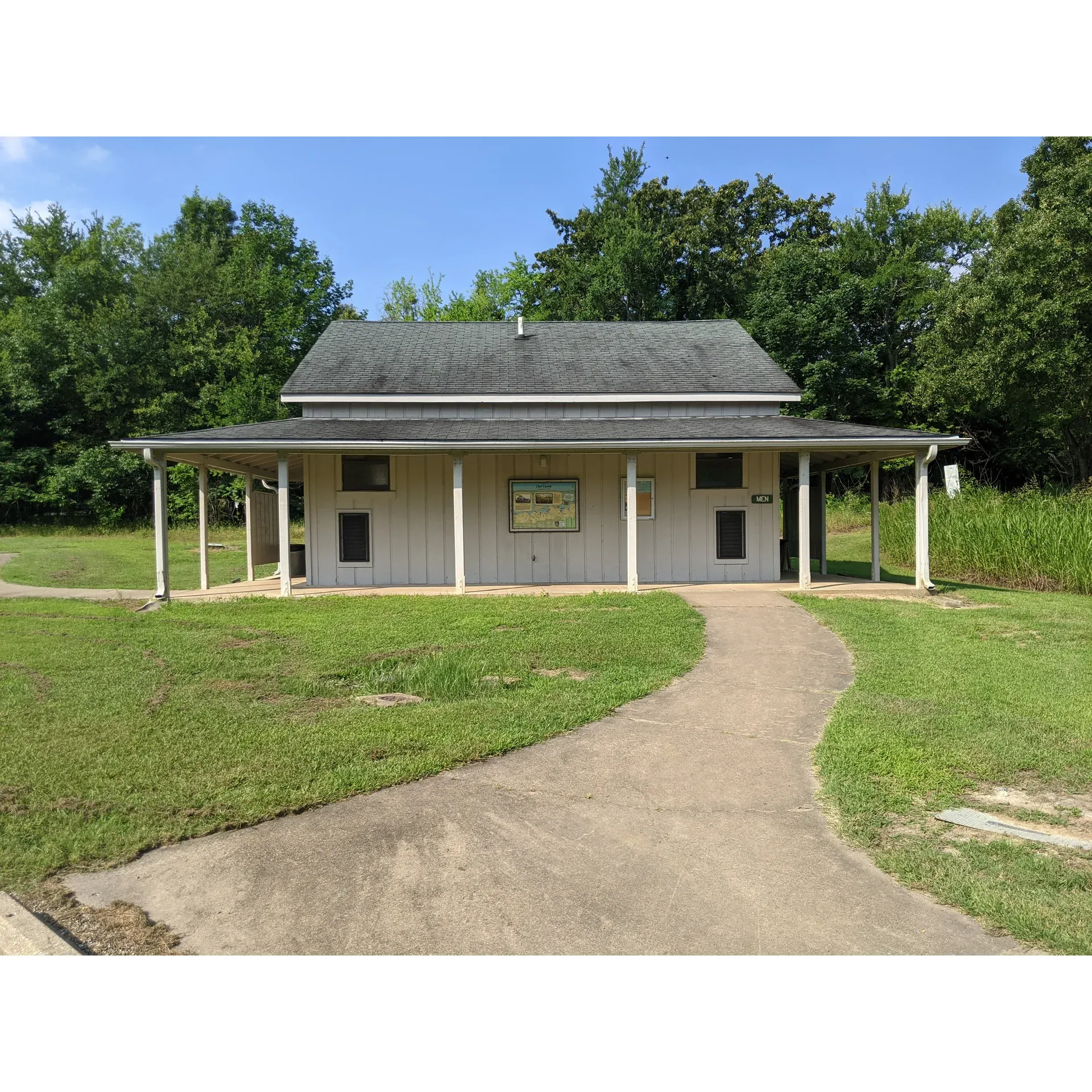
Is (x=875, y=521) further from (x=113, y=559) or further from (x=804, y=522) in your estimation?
(x=113, y=559)

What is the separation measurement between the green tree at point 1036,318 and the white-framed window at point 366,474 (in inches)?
792

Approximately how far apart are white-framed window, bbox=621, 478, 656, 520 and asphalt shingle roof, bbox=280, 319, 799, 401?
95.5 inches

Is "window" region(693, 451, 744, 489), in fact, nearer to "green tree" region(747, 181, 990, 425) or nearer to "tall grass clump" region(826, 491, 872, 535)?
"tall grass clump" region(826, 491, 872, 535)

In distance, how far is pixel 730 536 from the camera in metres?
15.3

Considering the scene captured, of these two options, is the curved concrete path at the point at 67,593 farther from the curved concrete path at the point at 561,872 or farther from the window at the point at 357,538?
the curved concrete path at the point at 561,872

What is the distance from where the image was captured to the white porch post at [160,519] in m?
13.1

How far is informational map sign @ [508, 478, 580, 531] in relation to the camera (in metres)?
15.2

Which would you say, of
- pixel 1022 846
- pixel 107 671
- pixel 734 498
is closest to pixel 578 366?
pixel 734 498

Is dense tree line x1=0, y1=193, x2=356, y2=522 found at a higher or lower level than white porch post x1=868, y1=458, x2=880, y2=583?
higher

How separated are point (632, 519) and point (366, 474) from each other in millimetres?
5194

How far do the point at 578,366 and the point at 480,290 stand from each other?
2758 cm

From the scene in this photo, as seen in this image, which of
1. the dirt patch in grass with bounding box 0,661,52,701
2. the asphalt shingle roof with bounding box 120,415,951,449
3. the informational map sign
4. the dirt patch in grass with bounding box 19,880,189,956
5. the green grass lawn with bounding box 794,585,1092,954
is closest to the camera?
the dirt patch in grass with bounding box 19,880,189,956

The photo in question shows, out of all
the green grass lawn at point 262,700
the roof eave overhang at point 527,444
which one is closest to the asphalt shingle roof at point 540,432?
the roof eave overhang at point 527,444

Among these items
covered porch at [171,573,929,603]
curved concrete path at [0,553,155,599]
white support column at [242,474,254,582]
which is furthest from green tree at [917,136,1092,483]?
curved concrete path at [0,553,155,599]
